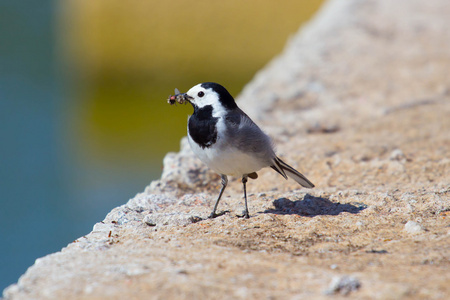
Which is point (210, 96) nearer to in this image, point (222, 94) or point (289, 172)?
point (222, 94)

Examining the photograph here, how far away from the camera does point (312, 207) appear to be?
359 cm

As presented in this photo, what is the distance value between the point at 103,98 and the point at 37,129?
63.9 inches

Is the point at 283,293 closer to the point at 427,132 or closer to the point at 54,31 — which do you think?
the point at 427,132

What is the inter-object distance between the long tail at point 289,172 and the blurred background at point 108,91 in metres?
6.60

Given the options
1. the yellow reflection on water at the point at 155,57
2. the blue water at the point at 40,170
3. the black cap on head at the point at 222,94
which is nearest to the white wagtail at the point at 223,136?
the black cap on head at the point at 222,94

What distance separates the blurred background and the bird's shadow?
22.1 feet

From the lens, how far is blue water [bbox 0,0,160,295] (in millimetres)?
9742

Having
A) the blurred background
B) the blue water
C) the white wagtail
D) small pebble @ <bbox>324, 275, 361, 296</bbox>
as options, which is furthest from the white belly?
→ the blurred background

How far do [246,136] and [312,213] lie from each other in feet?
1.95

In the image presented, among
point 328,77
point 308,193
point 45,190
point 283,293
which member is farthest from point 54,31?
point 283,293

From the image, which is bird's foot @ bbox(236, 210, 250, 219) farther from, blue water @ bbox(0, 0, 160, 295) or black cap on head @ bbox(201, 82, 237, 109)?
blue water @ bbox(0, 0, 160, 295)

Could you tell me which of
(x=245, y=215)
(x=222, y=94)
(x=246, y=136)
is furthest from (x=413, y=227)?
(x=222, y=94)

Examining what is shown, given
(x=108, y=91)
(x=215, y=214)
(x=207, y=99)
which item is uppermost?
(x=108, y=91)

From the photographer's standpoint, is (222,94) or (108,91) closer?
(222,94)
